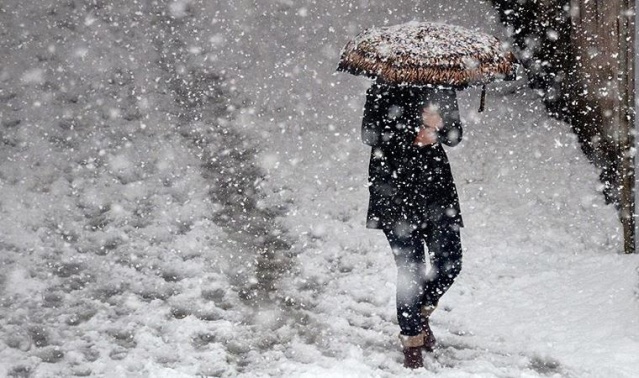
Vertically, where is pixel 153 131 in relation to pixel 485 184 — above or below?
above

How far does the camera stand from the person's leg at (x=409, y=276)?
14.6ft

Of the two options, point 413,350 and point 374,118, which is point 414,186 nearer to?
point 374,118

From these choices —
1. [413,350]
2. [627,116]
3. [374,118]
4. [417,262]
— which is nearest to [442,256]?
[417,262]

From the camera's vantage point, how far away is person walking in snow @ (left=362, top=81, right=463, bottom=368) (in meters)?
4.33

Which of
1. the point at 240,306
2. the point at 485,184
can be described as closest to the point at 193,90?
the point at 485,184

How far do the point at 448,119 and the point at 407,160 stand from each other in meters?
0.34

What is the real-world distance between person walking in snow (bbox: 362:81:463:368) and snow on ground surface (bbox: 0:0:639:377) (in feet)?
1.71

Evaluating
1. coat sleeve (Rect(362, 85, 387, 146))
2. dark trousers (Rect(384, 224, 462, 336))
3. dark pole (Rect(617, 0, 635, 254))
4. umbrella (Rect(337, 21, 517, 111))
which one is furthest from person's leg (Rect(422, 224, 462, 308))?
dark pole (Rect(617, 0, 635, 254))

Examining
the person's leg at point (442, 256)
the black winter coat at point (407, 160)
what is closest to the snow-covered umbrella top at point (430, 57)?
the black winter coat at point (407, 160)

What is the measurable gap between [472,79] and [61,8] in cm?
900

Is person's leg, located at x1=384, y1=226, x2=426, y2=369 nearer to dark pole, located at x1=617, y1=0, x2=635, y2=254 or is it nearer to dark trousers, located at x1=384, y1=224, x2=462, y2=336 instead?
dark trousers, located at x1=384, y1=224, x2=462, y2=336

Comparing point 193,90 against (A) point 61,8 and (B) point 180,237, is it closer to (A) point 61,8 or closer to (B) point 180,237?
(A) point 61,8

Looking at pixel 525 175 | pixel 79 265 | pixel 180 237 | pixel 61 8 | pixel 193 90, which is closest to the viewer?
pixel 79 265

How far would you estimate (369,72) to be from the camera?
4.18 m
